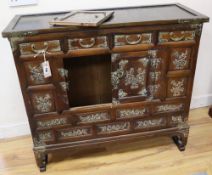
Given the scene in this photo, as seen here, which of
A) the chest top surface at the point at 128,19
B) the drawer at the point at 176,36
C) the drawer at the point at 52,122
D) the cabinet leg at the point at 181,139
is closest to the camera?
the chest top surface at the point at 128,19

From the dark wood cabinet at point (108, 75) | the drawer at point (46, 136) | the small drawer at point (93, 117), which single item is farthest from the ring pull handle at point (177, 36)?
the drawer at point (46, 136)

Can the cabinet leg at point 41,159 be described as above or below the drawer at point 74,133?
below

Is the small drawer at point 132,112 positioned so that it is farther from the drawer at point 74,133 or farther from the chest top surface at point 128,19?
the chest top surface at point 128,19

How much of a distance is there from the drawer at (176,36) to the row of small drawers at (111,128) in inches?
19.6

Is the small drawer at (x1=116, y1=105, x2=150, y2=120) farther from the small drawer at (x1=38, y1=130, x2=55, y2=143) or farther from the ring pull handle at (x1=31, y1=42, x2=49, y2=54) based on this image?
the ring pull handle at (x1=31, y1=42, x2=49, y2=54)

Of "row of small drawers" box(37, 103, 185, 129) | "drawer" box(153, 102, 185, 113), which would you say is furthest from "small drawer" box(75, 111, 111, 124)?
"drawer" box(153, 102, 185, 113)

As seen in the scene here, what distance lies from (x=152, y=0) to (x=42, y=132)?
1.10m

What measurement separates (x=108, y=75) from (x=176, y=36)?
0.49m

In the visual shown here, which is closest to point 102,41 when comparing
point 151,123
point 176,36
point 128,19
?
point 128,19

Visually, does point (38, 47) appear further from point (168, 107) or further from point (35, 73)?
point (168, 107)

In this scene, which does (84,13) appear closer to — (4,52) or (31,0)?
(31,0)

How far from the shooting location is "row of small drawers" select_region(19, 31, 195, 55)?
3.95 ft

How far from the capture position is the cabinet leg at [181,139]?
1.63 metres

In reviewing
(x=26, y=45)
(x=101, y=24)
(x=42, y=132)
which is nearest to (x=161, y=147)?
(x=42, y=132)
